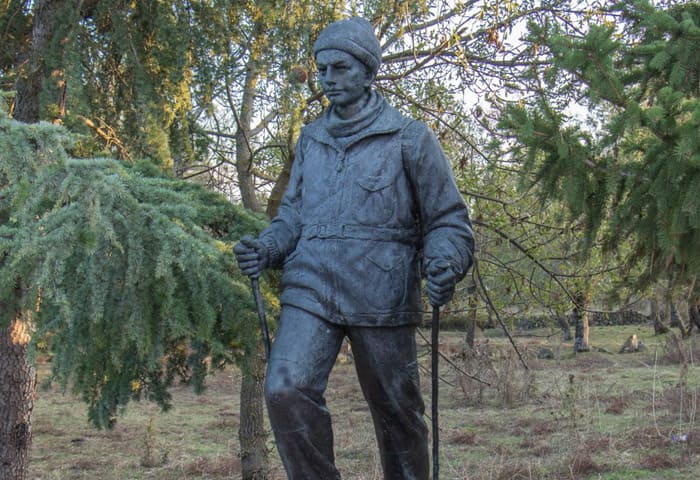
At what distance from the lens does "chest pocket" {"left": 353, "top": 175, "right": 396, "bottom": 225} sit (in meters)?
3.23

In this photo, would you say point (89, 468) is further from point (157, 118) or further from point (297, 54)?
point (297, 54)

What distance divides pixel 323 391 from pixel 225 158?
534 centimetres

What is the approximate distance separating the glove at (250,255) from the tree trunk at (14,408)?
3986 millimetres

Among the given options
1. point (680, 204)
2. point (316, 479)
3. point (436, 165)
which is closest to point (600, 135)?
point (680, 204)

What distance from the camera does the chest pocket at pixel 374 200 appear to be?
3234mm

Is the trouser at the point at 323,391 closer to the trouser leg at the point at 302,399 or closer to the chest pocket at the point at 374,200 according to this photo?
the trouser leg at the point at 302,399

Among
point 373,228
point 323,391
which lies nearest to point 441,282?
point 373,228

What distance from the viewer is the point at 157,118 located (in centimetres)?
596

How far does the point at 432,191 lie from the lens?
3.28 metres

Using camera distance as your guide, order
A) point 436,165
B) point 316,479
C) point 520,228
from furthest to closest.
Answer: point 520,228 < point 436,165 < point 316,479

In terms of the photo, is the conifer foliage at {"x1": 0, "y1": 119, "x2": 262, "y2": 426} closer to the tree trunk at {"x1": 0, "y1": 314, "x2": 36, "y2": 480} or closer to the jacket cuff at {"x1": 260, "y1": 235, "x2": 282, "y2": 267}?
the jacket cuff at {"x1": 260, "y1": 235, "x2": 282, "y2": 267}

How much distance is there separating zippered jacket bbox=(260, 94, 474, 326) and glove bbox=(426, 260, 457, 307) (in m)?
0.03

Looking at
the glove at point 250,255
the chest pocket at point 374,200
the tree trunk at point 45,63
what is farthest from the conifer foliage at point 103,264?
the tree trunk at point 45,63

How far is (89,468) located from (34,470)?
55cm
